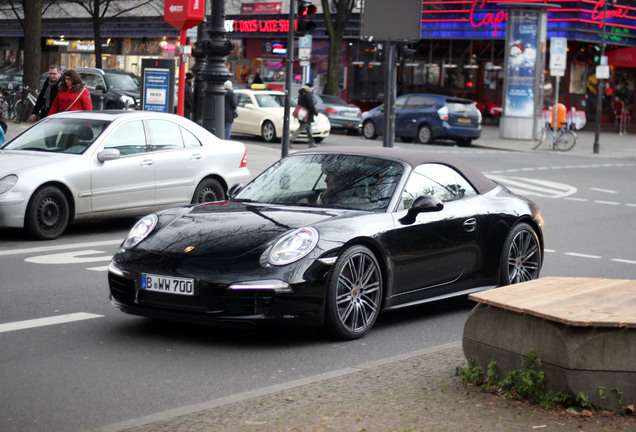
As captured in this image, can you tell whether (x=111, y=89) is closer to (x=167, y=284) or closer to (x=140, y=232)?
(x=140, y=232)

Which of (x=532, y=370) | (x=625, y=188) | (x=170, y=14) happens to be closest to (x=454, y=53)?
(x=625, y=188)

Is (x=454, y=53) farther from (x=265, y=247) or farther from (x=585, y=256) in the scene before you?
(x=265, y=247)

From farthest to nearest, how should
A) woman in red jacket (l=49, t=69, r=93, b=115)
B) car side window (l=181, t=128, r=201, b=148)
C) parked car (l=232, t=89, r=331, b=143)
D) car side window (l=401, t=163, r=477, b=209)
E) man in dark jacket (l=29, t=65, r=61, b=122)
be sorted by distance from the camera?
parked car (l=232, t=89, r=331, b=143), man in dark jacket (l=29, t=65, r=61, b=122), woman in red jacket (l=49, t=69, r=93, b=115), car side window (l=181, t=128, r=201, b=148), car side window (l=401, t=163, r=477, b=209)

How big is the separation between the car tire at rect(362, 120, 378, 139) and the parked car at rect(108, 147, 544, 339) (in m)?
27.8

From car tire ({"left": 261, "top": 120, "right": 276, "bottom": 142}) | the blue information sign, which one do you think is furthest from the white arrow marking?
car tire ({"left": 261, "top": 120, "right": 276, "bottom": 142})

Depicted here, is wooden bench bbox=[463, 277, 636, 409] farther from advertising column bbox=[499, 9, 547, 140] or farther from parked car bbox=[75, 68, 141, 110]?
advertising column bbox=[499, 9, 547, 140]

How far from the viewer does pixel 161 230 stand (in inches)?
295

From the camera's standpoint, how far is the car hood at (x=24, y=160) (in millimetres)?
11938

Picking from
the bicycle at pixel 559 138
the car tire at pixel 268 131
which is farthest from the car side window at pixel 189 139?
the bicycle at pixel 559 138

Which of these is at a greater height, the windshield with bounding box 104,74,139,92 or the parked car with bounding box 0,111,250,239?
the windshield with bounding box 104,74,139,92

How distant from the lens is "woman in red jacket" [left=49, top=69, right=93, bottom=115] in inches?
635

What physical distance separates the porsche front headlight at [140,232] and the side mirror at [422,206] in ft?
5.84

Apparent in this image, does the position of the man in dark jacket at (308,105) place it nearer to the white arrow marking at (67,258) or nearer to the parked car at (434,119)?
the parked car at (434,119)

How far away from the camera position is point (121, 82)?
3306cm
